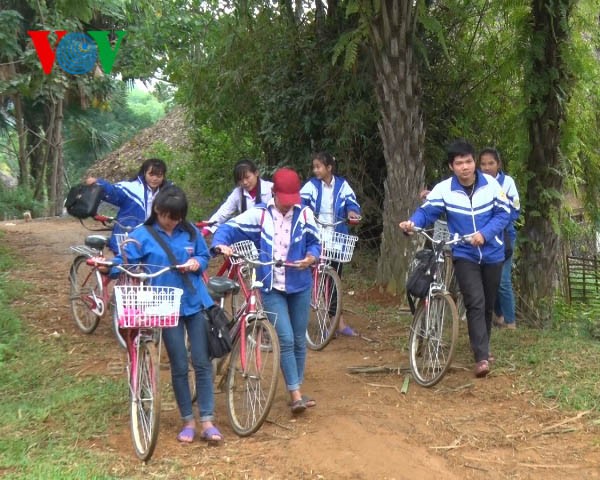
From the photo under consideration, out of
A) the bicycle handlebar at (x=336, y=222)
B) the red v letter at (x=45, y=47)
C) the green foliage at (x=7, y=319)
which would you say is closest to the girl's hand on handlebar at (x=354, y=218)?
the bicycle handlebar at (x=336, y=222)

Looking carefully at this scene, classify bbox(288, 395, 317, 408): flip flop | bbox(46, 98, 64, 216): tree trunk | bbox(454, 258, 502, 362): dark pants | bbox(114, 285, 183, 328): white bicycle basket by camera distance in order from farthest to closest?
bbox(46, 98, 64, 216): tree trunk → bbox(454, 258, 502, 362): dark pants → bbox(288, 395, 317, 408): flip flop → bbox(114, 285, 183, 328): white bicycle basket

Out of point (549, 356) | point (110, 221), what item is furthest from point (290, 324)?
point (110, 221)

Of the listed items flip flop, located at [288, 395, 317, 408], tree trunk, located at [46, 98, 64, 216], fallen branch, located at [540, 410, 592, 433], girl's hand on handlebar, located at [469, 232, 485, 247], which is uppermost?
tree trunk, located at [46, 98, 64, 216]

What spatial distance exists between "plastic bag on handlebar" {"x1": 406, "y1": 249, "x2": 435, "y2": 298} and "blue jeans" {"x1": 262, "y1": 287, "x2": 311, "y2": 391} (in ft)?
3.63

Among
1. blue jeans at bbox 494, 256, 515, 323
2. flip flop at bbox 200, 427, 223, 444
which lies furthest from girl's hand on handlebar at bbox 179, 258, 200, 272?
blue jeans at bbox 494, 256, 515, 323

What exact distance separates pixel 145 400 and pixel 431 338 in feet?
8.19

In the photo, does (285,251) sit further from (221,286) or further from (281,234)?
(221,286)

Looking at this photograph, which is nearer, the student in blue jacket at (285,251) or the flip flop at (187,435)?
the flip flop at (187,435)

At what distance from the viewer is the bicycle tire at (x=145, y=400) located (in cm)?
426

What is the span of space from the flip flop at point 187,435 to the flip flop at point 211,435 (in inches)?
2.6

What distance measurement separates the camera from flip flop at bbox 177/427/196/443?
4.66 metres

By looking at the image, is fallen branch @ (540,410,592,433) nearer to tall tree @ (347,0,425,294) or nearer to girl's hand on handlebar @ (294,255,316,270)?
girl's hand on handlebar @ (294,255,316,270)

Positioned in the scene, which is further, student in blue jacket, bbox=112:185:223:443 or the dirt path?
student in blue jacket, bbox=112:185:223:443

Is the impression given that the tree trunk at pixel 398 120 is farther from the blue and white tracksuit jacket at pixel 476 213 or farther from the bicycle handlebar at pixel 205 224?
the bicycle handlebar at pixel 205 224
